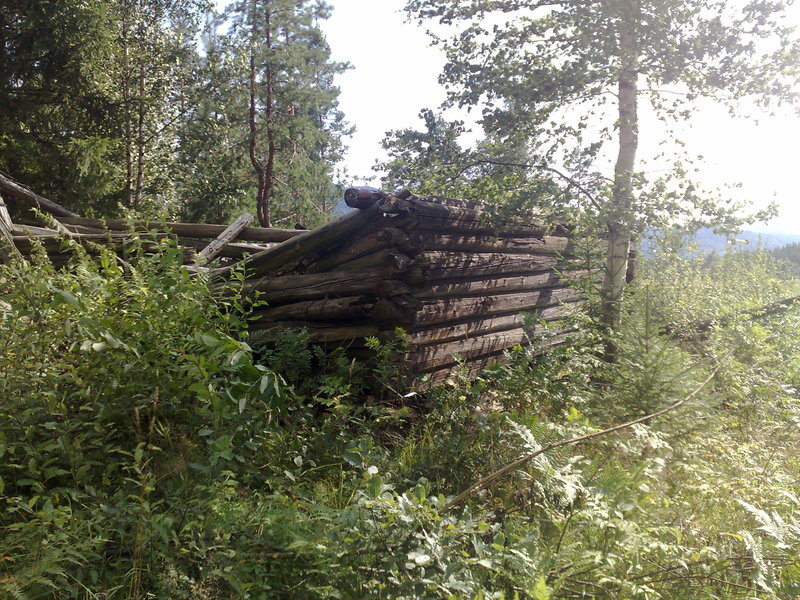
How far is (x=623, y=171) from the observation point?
22.7ft

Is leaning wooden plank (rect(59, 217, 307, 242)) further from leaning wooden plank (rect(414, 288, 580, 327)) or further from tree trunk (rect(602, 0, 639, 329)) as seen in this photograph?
tree trunk (rect(602, 0, 639, 329))

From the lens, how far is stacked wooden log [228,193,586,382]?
16.6 feet

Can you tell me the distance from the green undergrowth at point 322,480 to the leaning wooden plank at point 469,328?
1.05 metres

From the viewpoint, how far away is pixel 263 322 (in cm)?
573

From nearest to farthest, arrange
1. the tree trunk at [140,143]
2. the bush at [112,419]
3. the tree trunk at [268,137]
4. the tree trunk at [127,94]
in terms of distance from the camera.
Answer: the bush at [112,419] < the tree trunk at [127,94] < the tree trunk at [140,143] < the tree trunk at [268,137]

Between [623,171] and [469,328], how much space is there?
3.08 m

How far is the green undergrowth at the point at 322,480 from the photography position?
2.15 m

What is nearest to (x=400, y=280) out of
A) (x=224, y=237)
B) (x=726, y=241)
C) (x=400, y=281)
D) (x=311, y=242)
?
(x=400, y=281)

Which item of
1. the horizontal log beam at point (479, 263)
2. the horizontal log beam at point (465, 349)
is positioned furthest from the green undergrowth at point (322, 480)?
the horizontal log beam at point (479, 263)

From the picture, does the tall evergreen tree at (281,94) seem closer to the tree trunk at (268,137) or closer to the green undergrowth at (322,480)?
the tree trunk at (268,137)

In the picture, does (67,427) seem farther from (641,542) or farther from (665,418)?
(665,418)

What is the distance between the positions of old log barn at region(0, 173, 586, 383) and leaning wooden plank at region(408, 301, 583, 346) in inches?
0.5

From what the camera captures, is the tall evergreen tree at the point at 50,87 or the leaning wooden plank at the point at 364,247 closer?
the leaning wooden plank at the point at 364,247

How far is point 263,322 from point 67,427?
121 inches
